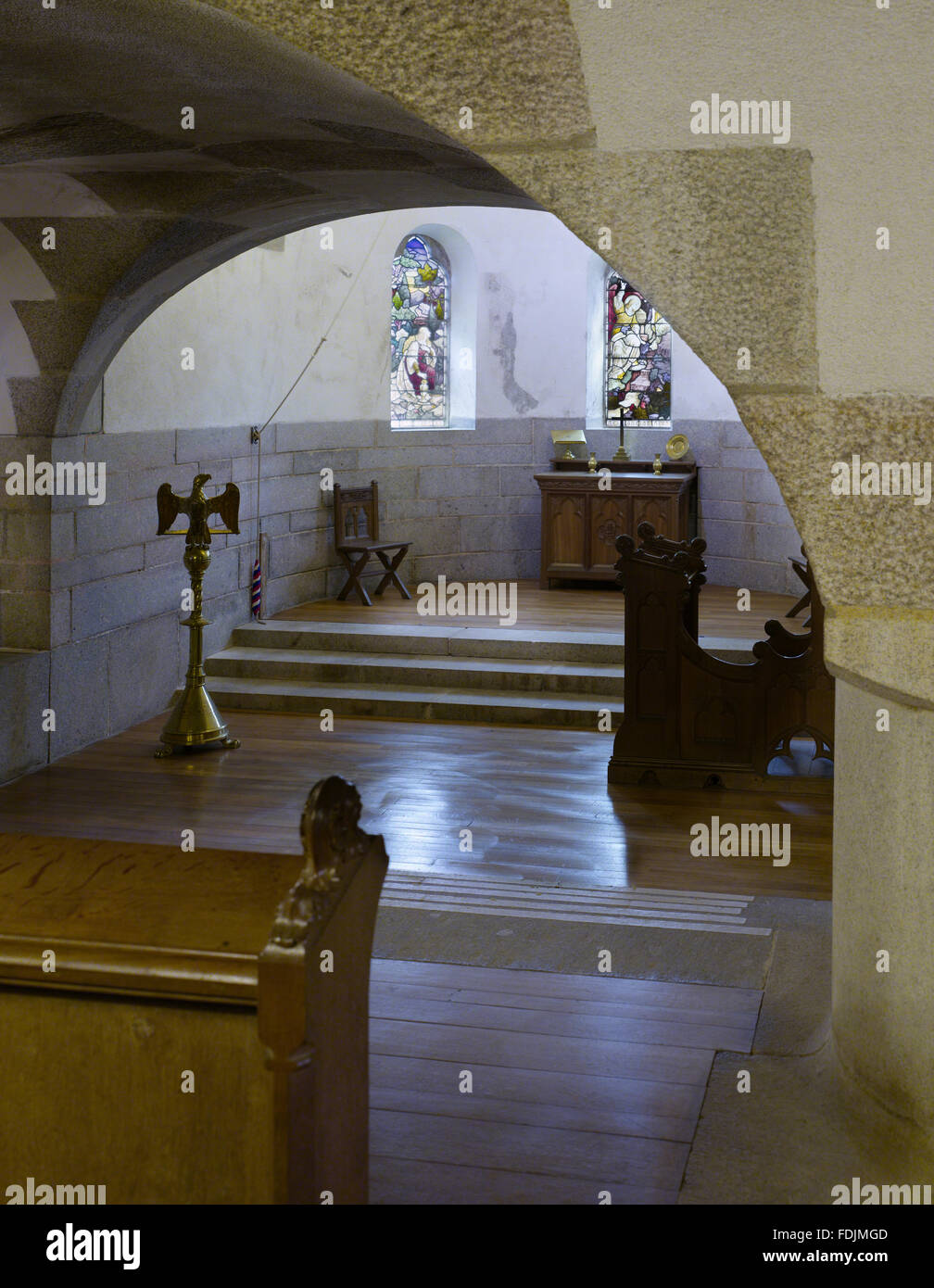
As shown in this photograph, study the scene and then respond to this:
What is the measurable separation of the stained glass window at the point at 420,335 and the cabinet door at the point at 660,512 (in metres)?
1.67

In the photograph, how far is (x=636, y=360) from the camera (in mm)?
10836

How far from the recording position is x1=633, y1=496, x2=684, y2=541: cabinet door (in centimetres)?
986

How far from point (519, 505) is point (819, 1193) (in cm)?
849

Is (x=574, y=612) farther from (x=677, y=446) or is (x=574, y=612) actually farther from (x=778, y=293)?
(x=778, y=293)

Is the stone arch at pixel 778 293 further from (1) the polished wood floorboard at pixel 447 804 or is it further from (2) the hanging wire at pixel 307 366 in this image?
(2) the hanging wire at pixel 307 366

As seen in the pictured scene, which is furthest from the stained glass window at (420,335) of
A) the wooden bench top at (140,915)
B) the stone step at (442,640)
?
the wooden bench top at (140,915)

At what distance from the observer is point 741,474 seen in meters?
10.1

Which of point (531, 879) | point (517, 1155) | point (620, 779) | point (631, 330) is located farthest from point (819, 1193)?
point (631, 330)

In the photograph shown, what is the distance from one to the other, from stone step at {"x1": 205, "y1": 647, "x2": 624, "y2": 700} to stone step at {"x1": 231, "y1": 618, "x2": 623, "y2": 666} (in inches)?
1.7

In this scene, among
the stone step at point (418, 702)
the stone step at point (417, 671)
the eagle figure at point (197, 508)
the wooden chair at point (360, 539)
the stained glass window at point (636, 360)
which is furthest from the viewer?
the stained glass window at point (636, 360)

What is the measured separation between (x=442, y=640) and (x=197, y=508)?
1.90 meters

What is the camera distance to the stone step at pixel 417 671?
7.52m

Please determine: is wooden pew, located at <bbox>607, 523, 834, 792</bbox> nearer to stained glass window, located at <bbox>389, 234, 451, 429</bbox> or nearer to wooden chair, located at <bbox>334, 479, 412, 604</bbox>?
wooden chair, located at <bbox>334, 479, 412, 604</bbox>

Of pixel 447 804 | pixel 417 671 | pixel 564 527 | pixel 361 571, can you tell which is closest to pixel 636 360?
pixel 564 527
